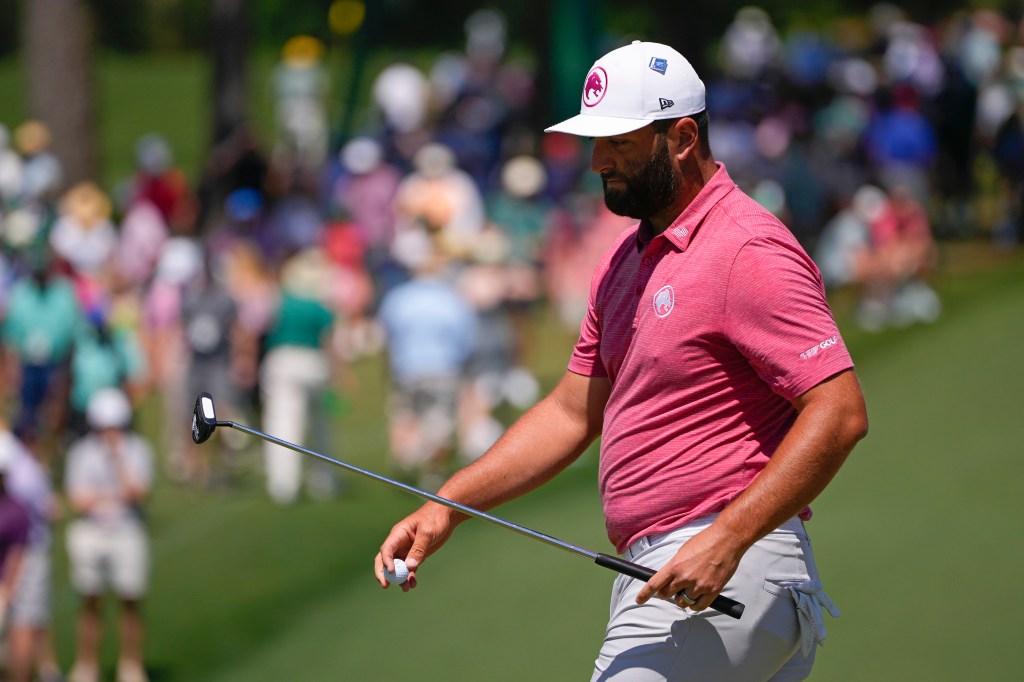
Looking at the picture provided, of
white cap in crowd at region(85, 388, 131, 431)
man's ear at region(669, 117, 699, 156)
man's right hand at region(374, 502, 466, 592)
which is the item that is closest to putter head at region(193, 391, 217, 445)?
man's right hand at region(374, 502, 466, 592)

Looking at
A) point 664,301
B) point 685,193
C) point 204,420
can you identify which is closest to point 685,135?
point 685,193

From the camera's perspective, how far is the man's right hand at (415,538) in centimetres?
402

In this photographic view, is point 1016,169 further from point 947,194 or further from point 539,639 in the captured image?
point 539,639

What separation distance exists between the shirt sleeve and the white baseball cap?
16.1 inches

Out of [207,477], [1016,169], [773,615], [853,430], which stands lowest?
[207,477]

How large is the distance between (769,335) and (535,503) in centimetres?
948

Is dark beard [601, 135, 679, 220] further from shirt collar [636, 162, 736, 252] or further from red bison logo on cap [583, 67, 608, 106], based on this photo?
red bison logo on cap [583, 67, 608, 106]

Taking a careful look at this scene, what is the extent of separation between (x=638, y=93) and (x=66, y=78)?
16.5 metres

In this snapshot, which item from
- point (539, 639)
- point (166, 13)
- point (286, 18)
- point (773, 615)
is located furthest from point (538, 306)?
point (166, 13)

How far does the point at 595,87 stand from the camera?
3932 mm

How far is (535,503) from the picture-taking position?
42.7ft

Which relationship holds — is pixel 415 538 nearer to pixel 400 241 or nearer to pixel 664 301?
pixel 664 301

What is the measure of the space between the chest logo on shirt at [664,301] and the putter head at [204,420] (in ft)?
3.96

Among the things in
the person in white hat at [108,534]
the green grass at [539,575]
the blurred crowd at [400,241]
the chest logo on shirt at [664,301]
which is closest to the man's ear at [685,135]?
the chest logo on shirt at [664,301]
